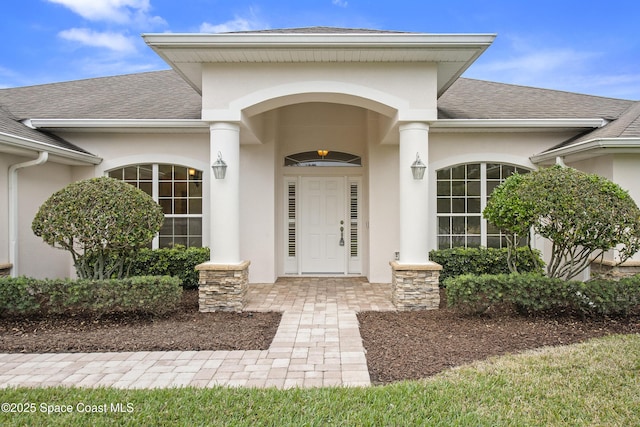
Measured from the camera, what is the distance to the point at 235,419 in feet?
10.2

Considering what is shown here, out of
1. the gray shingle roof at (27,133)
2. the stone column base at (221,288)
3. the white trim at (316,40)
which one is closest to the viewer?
the white trim at (316,40)

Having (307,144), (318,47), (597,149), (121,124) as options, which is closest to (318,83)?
(318,47)

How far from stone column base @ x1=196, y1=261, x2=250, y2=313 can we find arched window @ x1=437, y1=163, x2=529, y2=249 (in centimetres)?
482

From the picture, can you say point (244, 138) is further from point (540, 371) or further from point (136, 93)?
point (540, 371)

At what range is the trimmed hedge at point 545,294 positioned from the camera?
230 inches

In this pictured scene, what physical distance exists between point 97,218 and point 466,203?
24.1ft

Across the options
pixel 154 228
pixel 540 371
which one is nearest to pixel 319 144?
pixel 154 228

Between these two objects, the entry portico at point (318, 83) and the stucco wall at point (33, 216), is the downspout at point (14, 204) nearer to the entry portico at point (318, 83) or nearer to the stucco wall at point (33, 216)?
the stucco wall at point (33, 216)

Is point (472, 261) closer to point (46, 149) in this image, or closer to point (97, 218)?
point (97, 218)

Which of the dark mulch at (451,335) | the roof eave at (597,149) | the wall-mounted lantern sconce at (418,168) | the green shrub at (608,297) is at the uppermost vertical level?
the roof eave at (597,149)

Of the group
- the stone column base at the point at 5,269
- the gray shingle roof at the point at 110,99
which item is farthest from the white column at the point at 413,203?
the stone column base at the point at 5,269

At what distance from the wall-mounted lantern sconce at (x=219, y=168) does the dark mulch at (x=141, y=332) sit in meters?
2.26

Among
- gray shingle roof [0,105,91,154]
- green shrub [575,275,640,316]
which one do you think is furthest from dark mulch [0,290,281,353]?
green shrub [575,275,640,316]

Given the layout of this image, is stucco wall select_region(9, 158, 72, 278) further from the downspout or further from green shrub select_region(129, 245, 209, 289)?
green shrub select_region(129, 245, 209, 289)
